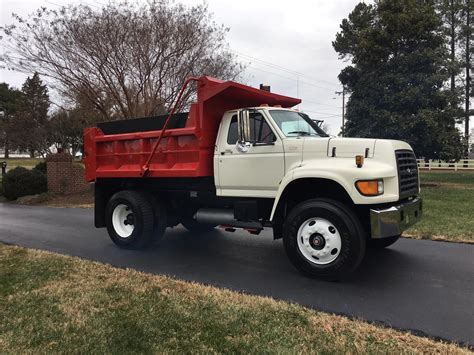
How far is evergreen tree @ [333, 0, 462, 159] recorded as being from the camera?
15781 mm

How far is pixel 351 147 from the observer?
4.98 m

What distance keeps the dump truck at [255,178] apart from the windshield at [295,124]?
0.02m

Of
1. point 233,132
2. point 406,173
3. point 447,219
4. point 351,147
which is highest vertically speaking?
point 233,132

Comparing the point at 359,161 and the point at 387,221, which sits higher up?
the point at 359,161

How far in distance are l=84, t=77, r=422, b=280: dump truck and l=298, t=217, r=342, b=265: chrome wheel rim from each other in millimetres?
12

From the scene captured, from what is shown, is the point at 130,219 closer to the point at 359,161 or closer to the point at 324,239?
the point at 324,239

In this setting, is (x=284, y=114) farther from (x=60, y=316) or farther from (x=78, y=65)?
(x=78, y=65)

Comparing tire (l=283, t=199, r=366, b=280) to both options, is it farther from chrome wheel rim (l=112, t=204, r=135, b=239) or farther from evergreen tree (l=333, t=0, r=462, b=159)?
evergreen tree (l=333, t=0, r=462, b=159)

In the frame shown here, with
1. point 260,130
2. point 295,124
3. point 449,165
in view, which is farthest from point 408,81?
point 449,165

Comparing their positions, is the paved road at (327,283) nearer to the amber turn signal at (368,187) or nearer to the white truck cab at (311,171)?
the white truck cab at (311,171)

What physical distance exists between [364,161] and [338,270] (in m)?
1.33

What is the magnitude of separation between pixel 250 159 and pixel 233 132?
20.7 inches

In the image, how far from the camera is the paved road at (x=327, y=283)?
3.94 m

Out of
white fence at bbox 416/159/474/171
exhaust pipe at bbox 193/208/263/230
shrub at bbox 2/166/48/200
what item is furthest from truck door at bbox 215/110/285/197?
white fence at bbox 416/159/474/171
